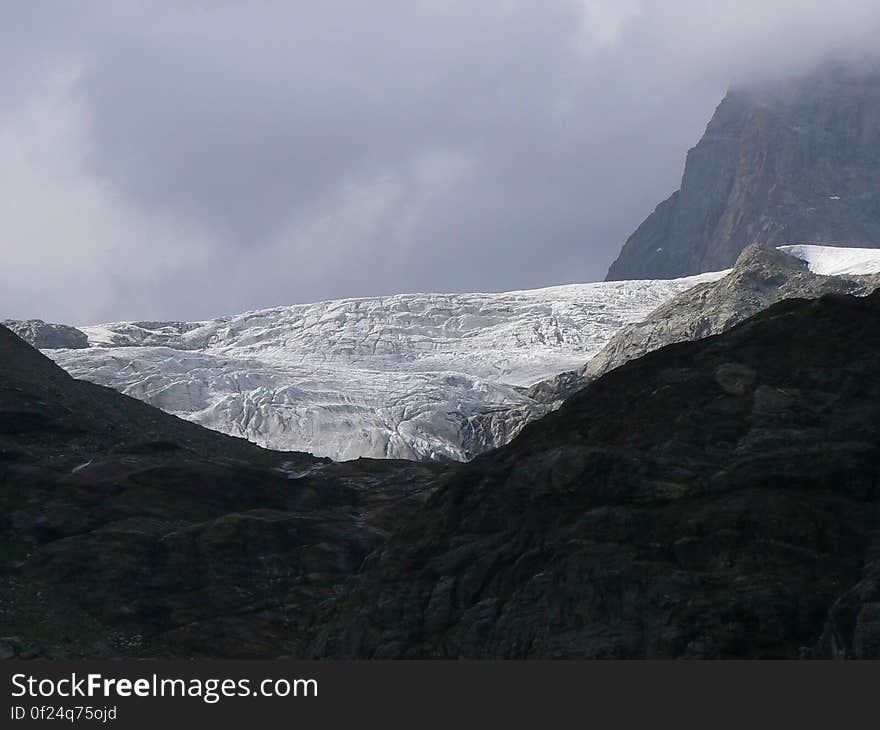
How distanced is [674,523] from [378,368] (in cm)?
14734

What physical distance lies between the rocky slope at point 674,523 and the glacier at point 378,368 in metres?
96.8

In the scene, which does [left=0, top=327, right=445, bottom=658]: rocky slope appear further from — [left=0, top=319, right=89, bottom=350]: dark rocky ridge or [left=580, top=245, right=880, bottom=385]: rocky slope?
[left=0, top=319, right=89, bottom=350]: dark rocky ridge

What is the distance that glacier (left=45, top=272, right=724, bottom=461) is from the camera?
443 ft

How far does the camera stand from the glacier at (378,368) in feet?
443

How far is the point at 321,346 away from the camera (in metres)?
183

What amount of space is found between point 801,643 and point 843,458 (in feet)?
17.8

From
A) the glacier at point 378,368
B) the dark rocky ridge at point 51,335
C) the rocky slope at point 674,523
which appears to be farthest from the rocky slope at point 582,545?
the dark rocky ridge at point 51,335

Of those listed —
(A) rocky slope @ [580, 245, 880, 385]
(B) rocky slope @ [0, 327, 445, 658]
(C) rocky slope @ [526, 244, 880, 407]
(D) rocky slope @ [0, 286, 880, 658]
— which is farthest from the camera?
(A) rocky slope @ [580, 245, 880, 385]

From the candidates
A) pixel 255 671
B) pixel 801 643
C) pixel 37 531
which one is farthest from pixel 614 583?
pixel 37 531

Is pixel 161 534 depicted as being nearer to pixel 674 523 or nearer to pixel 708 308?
pixel 674 523

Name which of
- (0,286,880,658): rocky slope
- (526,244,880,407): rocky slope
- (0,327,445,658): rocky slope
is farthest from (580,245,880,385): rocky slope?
(0,286,880,658): rocky slope

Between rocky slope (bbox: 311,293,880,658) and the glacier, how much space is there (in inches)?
3813

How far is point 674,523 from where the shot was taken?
25.7m

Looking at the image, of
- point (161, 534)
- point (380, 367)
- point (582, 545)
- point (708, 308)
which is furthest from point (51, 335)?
point (582, 545)
